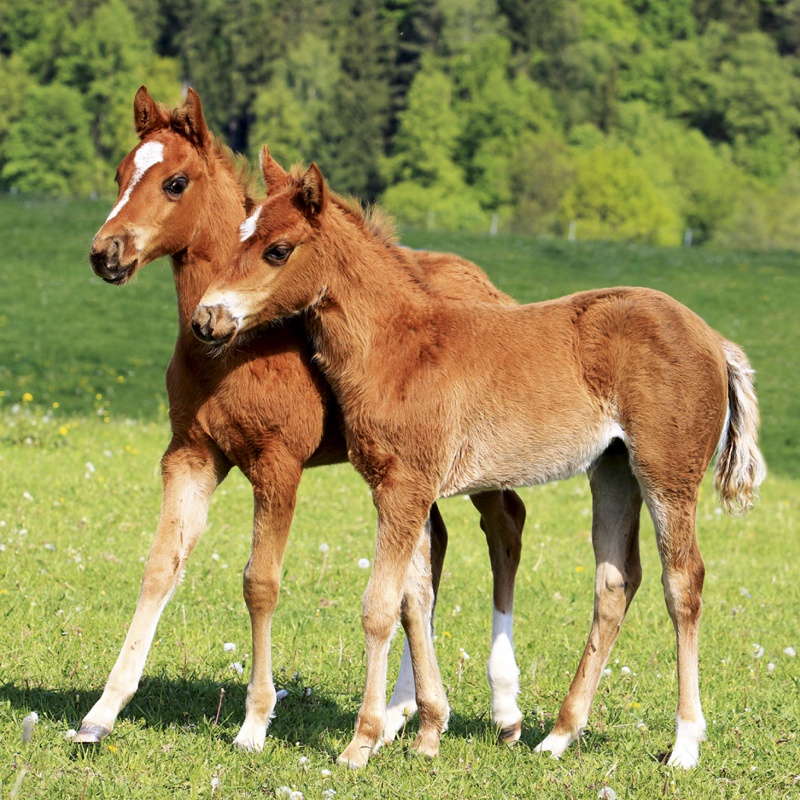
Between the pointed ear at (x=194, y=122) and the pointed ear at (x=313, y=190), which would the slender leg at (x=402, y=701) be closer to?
the pointed ear at (x=313, y=190)

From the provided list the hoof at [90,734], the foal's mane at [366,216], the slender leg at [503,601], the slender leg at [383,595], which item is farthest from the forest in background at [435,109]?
the hoof at [90,734]

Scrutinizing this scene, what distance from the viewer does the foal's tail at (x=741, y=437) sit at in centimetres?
534

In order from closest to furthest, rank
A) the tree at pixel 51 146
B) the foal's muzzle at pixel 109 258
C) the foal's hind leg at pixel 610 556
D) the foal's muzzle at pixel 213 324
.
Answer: the foal's muzzle at pixel 213 324, the foal's muzzle at pixel 109 258, the foal's hind leg at pixel 610 556, the tree at pixel 51 146

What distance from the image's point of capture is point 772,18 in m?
103

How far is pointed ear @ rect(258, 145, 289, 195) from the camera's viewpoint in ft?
16.6

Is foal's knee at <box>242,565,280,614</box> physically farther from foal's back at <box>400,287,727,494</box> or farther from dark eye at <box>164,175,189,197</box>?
dark eye at <box>164,175,189,197</box>

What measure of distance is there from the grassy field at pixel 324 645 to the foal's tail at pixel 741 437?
1.11m

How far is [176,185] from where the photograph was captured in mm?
4992

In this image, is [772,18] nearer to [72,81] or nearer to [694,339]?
[72,81]

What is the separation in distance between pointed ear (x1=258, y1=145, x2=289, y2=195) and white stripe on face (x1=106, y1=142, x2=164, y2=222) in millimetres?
438

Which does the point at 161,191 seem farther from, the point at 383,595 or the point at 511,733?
the point at 511,733

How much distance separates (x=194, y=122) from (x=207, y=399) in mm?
1167

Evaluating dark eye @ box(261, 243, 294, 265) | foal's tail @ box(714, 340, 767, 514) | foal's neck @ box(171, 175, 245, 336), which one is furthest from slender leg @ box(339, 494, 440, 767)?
foal's tail @ box(714, 340, 767, 514)

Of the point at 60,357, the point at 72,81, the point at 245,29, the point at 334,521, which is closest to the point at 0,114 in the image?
the point at 72,81
